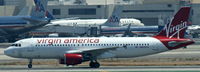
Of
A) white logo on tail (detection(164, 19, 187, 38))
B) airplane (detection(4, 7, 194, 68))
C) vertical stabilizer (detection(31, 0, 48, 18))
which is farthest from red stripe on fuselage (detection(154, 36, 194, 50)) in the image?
vertical stabilizer (detection(31, 0, 48, 18))

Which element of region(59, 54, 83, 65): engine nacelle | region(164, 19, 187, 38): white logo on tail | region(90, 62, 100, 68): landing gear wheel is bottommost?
region(90, 62, 100, 68): landing gear wheel

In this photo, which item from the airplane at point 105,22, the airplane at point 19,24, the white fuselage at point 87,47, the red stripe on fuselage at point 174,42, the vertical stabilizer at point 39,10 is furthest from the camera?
the airplane at point 105,22

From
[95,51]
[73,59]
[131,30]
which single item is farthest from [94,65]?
[131,30]

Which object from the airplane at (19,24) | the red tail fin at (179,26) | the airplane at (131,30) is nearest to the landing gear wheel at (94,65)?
the red tail fin at (179,26)

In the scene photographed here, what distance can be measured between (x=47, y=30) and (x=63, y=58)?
286 ft

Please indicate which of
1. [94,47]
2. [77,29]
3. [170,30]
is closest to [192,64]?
[170,30]

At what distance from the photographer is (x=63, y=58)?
6775 centimetres

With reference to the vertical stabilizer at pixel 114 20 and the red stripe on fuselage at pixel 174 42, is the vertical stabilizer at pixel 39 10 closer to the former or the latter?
the vertical stabilizer at pixel 114 20

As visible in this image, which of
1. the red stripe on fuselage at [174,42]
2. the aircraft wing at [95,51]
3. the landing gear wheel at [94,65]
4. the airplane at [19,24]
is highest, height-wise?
the red stripe on fuselage at [174,42]

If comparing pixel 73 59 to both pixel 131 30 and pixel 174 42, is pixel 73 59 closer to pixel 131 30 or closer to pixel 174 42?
pixel 174 42

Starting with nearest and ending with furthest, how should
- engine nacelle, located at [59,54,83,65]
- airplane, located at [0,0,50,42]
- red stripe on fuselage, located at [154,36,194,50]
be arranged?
1. engine nacelle, located at [59,54,83,65]
2. red stripe on fuselage, located at [154,36,194,50]
3. airplane, located at [0,0,50,42]

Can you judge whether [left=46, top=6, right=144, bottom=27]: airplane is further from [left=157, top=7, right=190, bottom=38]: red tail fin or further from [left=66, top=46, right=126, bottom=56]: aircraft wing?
[left=66, top=46, right=126, bottom=56]: aircraft wing

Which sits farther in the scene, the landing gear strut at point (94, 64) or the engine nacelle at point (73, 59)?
the landing gear strut at point (94, 64)

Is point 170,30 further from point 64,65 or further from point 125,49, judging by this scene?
point 64,65
